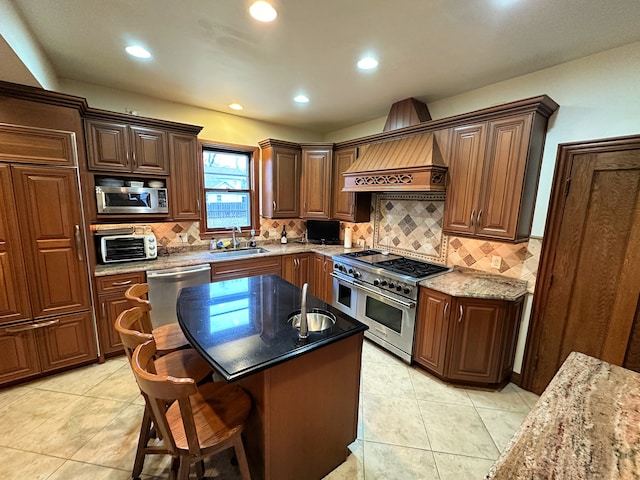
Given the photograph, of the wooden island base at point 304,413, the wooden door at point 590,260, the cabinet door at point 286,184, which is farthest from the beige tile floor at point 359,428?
the cabinet door at point 286,184

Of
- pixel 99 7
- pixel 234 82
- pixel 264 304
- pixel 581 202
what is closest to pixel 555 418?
pixel 264 304

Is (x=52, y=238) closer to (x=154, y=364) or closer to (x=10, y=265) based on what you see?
(x=10, y=265)

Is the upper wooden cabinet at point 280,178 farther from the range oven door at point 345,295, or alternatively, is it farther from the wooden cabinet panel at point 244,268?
the range oven door at point 345,295

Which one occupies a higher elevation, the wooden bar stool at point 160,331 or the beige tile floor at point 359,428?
the wooden bar stool at point 160,331

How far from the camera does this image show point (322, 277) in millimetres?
3920

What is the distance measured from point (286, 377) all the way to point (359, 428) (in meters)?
1.09

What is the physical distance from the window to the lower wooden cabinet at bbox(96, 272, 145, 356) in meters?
1.23

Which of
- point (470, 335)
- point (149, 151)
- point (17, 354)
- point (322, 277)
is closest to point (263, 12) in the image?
point (149, 151)

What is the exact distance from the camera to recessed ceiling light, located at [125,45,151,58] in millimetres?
2129

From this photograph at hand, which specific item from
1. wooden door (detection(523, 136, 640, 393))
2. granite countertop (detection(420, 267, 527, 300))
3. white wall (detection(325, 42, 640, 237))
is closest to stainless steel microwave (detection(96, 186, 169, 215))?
granite countertop (detection(420, 267, 527, 300))

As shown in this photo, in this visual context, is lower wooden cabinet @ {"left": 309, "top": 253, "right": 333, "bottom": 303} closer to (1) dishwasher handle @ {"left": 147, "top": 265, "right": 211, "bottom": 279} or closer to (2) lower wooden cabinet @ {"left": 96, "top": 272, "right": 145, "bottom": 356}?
(1) dishwasher handle @ {"left": 147, "top": 265, "right": 211, "bottom": 279}

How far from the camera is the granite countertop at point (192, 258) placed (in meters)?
2.77

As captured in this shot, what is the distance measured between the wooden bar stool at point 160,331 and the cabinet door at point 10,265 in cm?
119

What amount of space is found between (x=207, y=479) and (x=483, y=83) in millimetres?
3814
